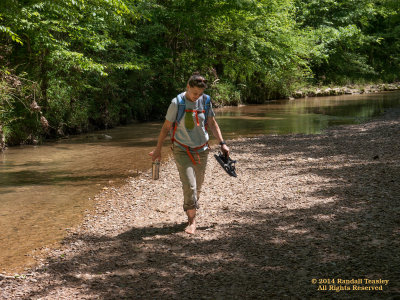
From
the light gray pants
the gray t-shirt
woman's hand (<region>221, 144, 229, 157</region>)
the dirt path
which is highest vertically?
the gray t-shirt

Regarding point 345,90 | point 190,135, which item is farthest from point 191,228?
point 345,90

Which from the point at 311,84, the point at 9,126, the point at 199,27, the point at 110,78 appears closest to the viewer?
the point at 9,126

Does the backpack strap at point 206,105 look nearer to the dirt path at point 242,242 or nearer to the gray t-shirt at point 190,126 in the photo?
the gray t-shirt at point 190,126

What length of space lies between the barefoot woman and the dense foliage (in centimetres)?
660

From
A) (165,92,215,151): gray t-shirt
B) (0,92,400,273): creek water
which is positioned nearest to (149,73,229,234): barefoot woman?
(165,92,215,151): gray t-shirt

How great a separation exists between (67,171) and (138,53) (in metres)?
12.6

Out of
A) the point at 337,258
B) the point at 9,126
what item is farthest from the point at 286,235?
the point at 9,126

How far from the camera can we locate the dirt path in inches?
159

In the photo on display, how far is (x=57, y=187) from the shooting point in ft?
30.5

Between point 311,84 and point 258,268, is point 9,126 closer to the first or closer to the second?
point 258,268

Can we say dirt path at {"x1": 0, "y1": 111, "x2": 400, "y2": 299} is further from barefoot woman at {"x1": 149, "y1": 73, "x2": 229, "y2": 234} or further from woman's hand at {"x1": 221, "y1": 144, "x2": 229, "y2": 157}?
woman's hand at {"x1": 221, "y1": 144, "x2": 229, "y2": 157}

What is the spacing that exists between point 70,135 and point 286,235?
550 inches

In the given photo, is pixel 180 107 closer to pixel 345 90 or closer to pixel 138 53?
pixel 138 53

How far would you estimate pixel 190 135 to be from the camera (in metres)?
5.45
